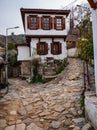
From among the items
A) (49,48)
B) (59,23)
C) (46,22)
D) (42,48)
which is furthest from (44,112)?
(59,23)

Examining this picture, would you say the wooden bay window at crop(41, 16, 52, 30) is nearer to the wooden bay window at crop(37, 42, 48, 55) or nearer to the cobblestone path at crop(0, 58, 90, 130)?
the wooden bay window at crop(37, 42, 48, 55)

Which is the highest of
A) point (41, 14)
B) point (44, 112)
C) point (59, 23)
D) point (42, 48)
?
point (41, 14)

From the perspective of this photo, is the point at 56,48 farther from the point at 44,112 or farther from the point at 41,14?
the point at 44,112

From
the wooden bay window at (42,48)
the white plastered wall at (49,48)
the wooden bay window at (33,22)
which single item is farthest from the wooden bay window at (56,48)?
the wooden bay window at (33,22)

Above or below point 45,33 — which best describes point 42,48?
below

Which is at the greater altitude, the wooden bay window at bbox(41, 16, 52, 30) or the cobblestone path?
the wooden bay window at bbox(41, 16, 52, 30)

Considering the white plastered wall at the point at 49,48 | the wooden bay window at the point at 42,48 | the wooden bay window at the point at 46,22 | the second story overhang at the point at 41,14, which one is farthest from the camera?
the wooden bay window at the point at 46,22

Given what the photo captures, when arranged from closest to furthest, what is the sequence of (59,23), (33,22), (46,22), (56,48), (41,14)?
(33,22) → (41,14) → (46,22) → (59,23) → (56,48)

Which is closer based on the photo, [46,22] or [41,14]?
[41,14]

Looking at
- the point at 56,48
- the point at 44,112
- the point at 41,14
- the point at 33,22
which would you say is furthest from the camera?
the point at 56,48

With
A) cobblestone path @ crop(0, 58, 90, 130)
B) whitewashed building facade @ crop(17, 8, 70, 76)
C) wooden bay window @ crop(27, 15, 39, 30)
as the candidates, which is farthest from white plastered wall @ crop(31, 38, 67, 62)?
cobblestone path @ crop(0, 58, 90, 130)

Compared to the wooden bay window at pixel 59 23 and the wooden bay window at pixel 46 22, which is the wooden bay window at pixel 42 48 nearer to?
the wooden bay window at pixel 46 22

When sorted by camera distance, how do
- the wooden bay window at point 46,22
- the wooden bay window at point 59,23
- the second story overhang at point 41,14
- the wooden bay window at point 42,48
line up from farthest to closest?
the wooden bay window at point 59,23 < the wooden bay window at point 46,22 < the wooden bay window at point 42,48 < the second story overhang at point 41,14

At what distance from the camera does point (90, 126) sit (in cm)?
827
